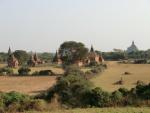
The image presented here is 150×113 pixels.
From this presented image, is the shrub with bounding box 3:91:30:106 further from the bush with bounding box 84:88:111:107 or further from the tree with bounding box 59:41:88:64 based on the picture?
the tree with bounding box 59:41:88:64

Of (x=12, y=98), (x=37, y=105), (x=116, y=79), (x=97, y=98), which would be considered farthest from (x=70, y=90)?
(x=116, y=79)

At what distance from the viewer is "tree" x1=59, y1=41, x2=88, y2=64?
251 feet

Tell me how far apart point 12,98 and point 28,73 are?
45.7m

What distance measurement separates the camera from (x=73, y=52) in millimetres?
77438

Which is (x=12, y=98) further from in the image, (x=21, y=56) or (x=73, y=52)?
(x=21, y=56)

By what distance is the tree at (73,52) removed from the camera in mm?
76375

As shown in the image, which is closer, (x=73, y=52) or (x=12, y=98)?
(x=12, y=98)

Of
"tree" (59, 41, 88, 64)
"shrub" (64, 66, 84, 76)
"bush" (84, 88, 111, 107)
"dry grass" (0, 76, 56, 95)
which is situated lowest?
"dry grass" (0, 76, 56, 95)

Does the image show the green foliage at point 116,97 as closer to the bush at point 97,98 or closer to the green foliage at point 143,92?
the bush at point 97,98

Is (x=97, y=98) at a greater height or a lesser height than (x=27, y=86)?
greater

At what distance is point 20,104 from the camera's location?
18.2m

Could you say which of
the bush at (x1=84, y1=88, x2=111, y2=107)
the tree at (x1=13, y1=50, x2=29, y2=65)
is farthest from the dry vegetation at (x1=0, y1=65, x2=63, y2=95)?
the tree at (x1=13, y1=50, x2=29, y2=65)

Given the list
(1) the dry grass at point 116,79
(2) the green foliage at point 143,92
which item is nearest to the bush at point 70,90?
(2) the green foliage at point 143,92

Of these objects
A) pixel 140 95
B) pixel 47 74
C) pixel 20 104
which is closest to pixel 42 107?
pixel 20 104
